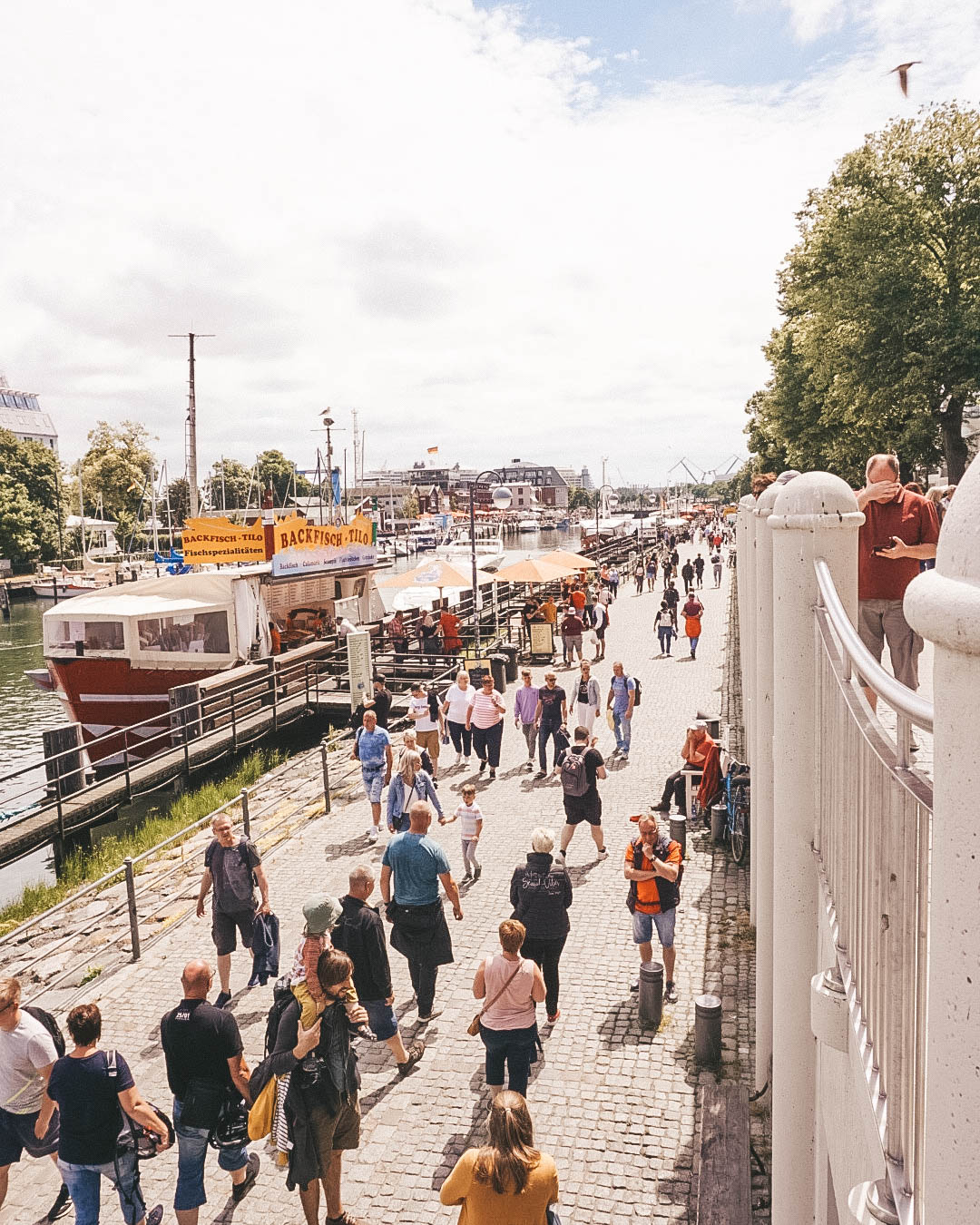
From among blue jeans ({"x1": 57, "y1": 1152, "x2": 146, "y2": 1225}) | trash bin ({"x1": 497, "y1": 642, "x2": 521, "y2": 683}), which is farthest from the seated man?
trash bin ({"x1": 497, "y1": 642, "x2": 521, "y2": 683})

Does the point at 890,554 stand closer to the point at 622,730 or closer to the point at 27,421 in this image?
the point at 622,730

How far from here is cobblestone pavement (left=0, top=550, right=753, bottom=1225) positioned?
560cm

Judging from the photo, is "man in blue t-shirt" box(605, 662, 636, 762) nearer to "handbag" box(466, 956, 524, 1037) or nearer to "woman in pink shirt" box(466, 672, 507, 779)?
"woman in pink shirt" box(466, 672, 507, 779)

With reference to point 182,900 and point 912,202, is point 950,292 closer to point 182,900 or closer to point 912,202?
point 912,202

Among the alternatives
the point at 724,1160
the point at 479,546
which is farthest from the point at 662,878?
the point at 479,546

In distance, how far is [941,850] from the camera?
1.49 m

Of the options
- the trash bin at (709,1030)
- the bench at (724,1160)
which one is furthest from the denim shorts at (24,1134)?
the trash bin at (709,1030)

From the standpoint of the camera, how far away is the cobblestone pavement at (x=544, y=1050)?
5602 millimetres

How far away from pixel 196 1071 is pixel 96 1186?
0.76 m

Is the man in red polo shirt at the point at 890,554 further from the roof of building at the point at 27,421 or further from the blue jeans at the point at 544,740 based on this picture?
the roof of building at the point at 27,421

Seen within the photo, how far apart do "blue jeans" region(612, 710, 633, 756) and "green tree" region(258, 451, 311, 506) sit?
12425 centimetres

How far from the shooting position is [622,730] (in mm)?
14109

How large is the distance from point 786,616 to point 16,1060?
475 centimetres

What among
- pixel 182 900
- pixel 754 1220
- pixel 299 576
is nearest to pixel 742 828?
pixel 754 1220
